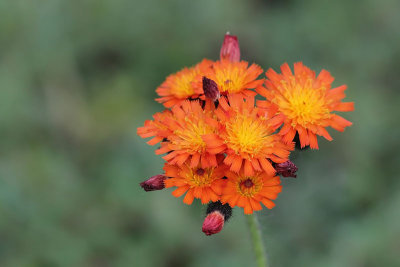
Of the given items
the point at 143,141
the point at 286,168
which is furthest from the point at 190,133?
the point at 143,141

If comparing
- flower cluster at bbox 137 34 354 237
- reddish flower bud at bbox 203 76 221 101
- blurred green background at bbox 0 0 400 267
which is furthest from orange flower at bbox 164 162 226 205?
blurred green background at bbox 0 0 400 267

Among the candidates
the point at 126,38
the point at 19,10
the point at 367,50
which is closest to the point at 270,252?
the point at 367,50

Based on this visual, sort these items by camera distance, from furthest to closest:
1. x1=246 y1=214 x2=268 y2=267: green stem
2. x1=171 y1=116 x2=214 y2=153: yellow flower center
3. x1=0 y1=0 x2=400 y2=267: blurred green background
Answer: x1=0 y1=0 x2=400 y2=267: blurred green background, x1=246 y1=214 x2=268 y2=267: green stem, x1=171 y1=116 x2=214 y2=153: yellow flower center

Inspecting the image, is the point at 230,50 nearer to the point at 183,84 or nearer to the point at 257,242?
the point at 183,84

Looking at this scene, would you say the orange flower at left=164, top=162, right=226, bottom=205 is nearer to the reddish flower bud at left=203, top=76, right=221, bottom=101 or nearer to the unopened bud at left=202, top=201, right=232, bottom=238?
the unopened bud at left=202, top=201, right=232, bottom=238

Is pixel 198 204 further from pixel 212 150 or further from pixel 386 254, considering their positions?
pixel 212 150

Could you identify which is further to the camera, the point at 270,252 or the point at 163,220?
the point at 163,220

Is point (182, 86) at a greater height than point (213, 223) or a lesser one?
greater
